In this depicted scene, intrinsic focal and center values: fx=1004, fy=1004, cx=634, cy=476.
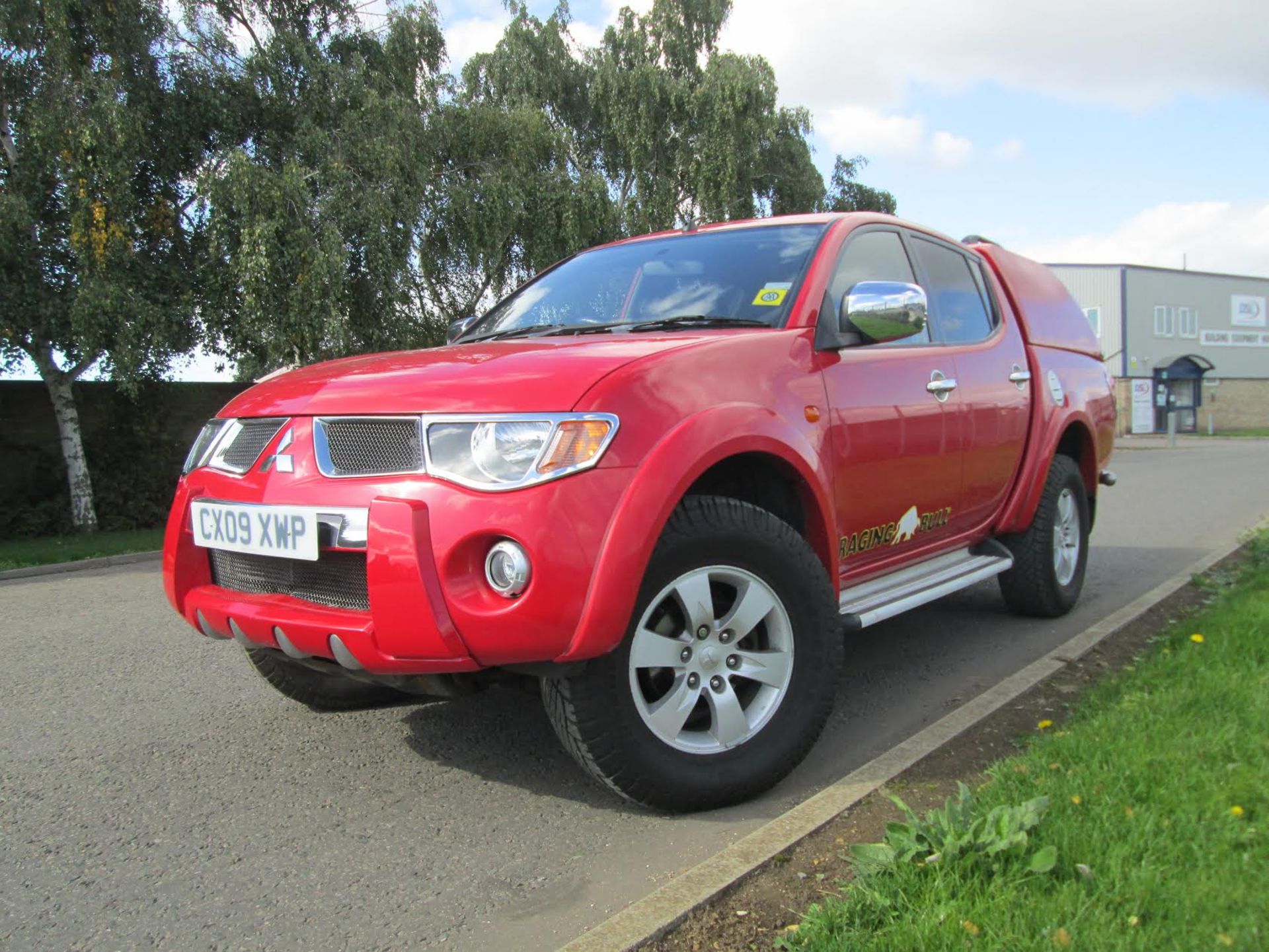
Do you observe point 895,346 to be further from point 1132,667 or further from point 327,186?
point 327,186

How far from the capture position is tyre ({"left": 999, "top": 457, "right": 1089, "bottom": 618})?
5035 millimetres

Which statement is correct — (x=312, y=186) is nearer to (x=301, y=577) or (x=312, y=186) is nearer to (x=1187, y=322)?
(x=301, y=577)

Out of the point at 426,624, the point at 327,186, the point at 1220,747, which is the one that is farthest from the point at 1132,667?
the point at 327,186

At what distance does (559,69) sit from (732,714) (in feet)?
77.1

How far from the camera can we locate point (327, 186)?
13445 millimetres

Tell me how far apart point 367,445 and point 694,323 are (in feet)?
4.10

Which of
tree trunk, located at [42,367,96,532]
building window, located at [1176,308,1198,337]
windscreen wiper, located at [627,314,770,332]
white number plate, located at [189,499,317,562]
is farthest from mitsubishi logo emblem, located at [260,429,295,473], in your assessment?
building window, located at [1176,308,1198,337]

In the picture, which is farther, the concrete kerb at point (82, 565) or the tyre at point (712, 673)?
the concrete kerb at point (82, 565)

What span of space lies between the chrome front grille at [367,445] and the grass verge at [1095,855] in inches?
58.8

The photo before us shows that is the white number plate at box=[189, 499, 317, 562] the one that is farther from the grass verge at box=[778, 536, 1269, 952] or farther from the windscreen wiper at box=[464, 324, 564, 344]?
the grass verge at box=[778, 536, 1269, 952]

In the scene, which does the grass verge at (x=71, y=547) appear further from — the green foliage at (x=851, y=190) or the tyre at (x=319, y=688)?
the green foliage at (x=851, y=190)

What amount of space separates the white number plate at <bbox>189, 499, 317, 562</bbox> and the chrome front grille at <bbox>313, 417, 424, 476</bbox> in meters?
0.16

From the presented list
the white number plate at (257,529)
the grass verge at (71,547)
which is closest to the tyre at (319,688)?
the white number plate at (257,529)

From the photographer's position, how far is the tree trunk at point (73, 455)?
41.1ft
